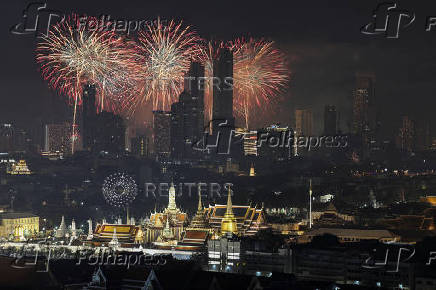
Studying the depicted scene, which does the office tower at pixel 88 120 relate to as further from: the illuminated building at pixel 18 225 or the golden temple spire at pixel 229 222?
the golden temple spire at pixel 229 222

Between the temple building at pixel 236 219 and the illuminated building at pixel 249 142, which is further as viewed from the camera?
the illuminated building at pixel 249 142

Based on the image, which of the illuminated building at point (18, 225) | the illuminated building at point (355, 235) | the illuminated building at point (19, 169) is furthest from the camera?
the illuminated building at point (19, 169)

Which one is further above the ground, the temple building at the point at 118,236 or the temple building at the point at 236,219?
the temple building at the point at 236,219

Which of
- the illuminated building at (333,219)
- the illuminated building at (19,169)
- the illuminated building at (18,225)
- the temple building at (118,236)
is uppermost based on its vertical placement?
the illuminated building at (19,169)

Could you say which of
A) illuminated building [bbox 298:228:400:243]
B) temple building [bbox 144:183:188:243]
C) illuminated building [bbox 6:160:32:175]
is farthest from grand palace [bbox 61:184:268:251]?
illuminated building [bbox 6:160:32:175]

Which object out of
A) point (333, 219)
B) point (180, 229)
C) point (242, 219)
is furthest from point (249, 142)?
point (180, 229)

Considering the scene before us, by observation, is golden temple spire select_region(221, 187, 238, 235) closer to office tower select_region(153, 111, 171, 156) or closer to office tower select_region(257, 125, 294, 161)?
office tower select_region(257, 125, 294, 161)

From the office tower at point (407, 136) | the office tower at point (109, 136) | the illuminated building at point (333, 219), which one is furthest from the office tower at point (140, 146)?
the illuminated building at point (333, 219)
